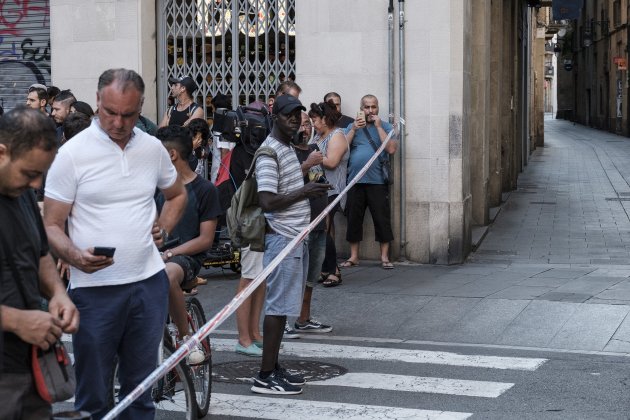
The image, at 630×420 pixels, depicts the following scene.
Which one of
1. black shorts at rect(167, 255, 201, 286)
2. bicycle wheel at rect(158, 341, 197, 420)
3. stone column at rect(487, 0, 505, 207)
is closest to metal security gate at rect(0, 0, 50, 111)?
stone column at rect(487, 0, 505, 207)

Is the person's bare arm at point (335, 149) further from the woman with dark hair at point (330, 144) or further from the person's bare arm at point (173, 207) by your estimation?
the person's bare arm at point (173, 207)

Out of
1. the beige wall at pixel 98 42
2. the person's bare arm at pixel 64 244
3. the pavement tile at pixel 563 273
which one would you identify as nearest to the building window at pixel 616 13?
the beige wall at pixel 98 42

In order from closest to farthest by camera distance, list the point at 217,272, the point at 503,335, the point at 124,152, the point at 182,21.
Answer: the point at 124,152 → the point at 503,335 → the point at 217,272 → the point at 182,21

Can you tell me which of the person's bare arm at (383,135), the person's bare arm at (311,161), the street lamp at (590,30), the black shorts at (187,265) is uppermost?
the street lamp at (590,30)

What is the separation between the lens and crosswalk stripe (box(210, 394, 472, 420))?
6676mm

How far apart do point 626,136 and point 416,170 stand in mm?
35756

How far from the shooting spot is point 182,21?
48.1ft

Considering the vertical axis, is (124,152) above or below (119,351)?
above

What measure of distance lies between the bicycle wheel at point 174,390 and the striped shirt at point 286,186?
1471 millimetres

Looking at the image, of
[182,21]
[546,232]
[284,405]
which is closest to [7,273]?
[284,405]

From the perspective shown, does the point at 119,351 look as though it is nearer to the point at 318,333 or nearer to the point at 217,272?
the point at 318,333

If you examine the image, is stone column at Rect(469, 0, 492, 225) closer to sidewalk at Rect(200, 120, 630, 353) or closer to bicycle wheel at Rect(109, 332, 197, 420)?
sidewalk at Rect(200, 120, 630, 353)

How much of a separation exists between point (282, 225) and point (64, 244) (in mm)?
2807

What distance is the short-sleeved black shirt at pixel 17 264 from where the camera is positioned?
3906mm
